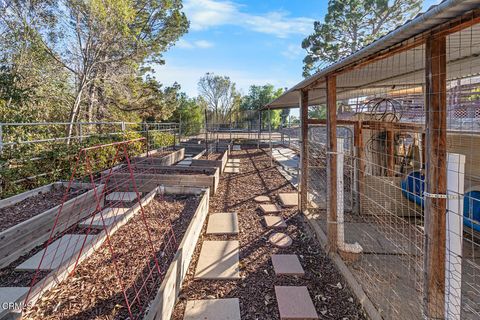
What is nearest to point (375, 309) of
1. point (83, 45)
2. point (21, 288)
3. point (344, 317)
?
point (344, 317)

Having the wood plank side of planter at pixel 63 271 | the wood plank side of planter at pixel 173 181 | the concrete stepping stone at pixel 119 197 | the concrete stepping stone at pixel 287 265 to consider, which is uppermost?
the wood plank side of planter at pixel 173 181

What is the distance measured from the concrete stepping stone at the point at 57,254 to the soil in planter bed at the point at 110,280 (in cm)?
27

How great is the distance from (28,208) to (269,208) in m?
3.47

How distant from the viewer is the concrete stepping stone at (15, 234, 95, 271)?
258 centimetres

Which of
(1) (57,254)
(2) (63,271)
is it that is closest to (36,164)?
(1) (57,254)

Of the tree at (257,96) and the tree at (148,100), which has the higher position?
the tree at (257,96)

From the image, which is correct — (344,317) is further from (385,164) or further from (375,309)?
(385,164)

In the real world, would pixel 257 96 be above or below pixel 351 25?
below

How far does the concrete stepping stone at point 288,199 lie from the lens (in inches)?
184

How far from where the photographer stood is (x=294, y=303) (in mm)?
2129

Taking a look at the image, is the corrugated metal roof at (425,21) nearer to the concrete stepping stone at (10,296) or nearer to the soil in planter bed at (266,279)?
the soil in planter bed at (266,279)

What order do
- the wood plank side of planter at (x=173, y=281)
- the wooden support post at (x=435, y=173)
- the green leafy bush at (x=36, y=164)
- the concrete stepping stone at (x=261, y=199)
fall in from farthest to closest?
the concrete stepping stone at (x=261, y=199)
the green leafy bush at (x=36, y=164)
the wood plank side of planter at (x=173, y=281)
the wooden support post at (x=435, y=173)

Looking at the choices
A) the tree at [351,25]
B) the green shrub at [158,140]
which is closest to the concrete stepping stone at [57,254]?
the green shrub at [158,140]
